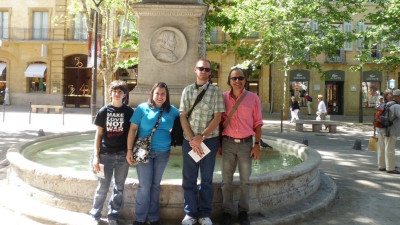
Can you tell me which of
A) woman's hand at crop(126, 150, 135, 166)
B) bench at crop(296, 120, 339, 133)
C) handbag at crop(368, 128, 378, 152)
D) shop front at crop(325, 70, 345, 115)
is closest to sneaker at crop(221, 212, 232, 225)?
woman's hand at crop(126, 150, 135, 166)

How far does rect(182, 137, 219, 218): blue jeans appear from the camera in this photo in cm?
484

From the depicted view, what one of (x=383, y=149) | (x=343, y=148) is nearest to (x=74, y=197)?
(x=383, y=149)

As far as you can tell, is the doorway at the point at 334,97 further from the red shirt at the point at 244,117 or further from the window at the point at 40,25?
the red shirt at the point at 244,117

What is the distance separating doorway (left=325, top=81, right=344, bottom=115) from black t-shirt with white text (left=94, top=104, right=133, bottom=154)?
32.4 metres

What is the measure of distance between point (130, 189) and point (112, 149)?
1.93 ft

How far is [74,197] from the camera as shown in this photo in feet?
17.6

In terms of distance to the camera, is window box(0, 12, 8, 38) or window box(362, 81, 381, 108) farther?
window box(0, 12, 8, 38)

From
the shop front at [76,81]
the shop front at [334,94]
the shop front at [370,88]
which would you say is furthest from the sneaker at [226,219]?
→ the shop front at [370,88]

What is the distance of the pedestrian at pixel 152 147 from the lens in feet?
15.8

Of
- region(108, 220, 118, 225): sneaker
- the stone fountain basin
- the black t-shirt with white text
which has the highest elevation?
the black t-shirt with white text

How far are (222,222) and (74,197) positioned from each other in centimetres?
182

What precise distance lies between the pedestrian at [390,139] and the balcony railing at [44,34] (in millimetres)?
30397

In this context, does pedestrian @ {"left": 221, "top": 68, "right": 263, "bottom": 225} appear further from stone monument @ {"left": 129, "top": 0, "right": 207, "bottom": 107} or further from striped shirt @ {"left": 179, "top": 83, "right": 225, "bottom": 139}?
stone monument @ {"left": 129, "top": 0, "right": 207, "bottom": 107}

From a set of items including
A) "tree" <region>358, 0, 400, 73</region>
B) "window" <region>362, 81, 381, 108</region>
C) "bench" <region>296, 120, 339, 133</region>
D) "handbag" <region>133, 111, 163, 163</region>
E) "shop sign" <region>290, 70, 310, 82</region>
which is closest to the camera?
"handbag" <region>133, 111, 163, 163</region>
